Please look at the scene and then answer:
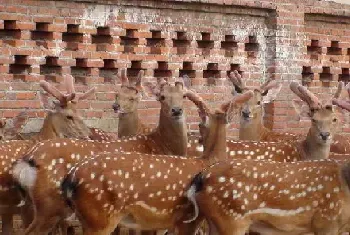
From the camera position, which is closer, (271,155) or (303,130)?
(271,155)

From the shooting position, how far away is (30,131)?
A: 37.8 feet

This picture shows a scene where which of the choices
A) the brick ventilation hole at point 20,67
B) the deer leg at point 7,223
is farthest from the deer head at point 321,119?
the deer leg at point 7,223

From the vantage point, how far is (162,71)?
41.7 feet

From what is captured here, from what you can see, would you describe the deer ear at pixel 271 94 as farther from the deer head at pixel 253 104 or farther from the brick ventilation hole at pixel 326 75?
the brick ventilation hole at pixel 326 75

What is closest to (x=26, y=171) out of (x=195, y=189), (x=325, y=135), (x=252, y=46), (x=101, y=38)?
(x=195, y=189)

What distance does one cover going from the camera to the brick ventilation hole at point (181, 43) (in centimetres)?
1277

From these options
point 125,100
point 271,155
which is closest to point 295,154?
point 271,155

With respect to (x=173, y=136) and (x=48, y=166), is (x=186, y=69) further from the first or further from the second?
(x=48, y=166)

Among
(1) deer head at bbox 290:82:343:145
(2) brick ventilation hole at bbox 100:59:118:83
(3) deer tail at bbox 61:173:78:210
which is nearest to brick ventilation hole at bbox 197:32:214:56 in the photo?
(2) brick ventilation hole at bbox 100:59:118:83

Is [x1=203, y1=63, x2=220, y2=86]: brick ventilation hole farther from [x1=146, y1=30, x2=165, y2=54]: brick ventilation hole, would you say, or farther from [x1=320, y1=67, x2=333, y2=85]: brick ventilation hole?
[x1=320, y1=67, x2=333, y2=85]: brick ventilation hole

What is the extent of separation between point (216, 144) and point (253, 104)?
2.78m

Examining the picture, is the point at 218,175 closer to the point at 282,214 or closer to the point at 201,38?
the point at 282,214

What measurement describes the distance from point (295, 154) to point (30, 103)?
102 inches

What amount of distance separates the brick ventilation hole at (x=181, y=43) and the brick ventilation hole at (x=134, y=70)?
56cm
